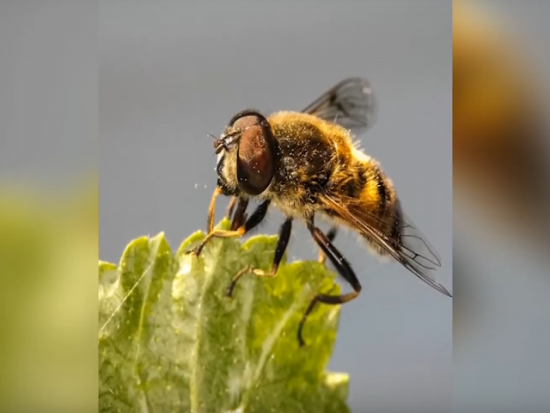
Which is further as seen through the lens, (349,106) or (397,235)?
(349,106)

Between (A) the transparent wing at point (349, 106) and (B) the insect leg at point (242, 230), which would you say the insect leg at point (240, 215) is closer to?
(B) the insect leg at point (242, 230)
